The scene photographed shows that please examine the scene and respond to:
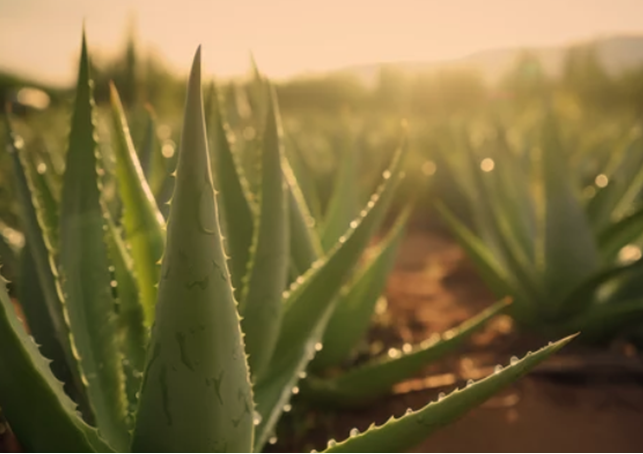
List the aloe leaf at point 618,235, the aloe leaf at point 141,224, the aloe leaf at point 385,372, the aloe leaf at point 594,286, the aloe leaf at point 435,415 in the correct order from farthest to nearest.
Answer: the aloe leaf at point 618,235
the aloe leaf at point 594,286
the aloe leaf at point 385,372
the aloe leaf at point 141,224
the aloe leaf at point 435,415

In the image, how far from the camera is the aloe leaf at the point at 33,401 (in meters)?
0.65

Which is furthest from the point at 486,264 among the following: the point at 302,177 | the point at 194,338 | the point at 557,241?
the point at 194,338

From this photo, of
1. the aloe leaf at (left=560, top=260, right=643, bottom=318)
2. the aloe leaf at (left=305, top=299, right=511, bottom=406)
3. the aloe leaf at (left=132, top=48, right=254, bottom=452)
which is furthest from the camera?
the aloe leaf at (left=560, top=260, right=643, bottom=318)

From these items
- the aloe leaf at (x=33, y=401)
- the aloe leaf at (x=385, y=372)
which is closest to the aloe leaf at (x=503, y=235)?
the aloe leaf at (x=385, y=372)

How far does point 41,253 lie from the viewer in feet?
2.97

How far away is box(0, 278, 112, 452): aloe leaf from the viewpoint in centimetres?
65

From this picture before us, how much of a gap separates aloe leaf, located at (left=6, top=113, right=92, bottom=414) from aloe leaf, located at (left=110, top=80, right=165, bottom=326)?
11 cm

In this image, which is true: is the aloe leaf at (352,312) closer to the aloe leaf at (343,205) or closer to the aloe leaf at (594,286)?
the aloe leaf at (343,205)

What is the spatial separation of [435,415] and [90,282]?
0.49 meters

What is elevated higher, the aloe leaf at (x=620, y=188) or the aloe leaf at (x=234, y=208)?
the aloe leaf at (x=234, y=208)

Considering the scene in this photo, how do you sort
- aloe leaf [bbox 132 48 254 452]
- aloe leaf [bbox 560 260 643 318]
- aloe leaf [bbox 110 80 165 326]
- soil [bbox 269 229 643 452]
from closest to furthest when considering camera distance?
aloe leaf [bbox 132 48 254 452], aloe leaf [bbox 110 80 165 326], soil [bbox 269 229 643 452], aloe leaf [bbox 560 260 643 318]

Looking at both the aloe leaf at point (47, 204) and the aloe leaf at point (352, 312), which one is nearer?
the aloe leaf at point (47, 204)

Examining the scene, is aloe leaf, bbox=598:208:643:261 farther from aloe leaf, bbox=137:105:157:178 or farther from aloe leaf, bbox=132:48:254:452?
aloe leaf, bbox=132:48:254:452

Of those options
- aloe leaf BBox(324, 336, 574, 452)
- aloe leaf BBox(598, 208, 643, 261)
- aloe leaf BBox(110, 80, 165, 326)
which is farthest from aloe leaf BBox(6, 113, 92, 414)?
aloe leaf BBox(598, 208, 643, 261)
